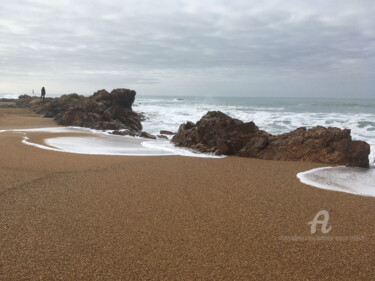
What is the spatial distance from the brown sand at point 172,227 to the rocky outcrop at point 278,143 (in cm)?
214

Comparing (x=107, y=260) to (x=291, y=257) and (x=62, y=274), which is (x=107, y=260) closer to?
(x=62, y=274)

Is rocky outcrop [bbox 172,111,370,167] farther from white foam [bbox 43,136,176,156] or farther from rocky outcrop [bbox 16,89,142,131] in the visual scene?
rocky outcrop [bbox 16,89,142,131]

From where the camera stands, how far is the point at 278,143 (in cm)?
770

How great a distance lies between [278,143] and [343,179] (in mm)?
2457

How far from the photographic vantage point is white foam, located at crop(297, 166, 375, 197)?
184 inches

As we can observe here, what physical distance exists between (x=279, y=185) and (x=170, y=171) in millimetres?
1974

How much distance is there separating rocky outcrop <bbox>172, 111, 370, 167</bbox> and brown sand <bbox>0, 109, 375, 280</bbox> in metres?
2.14

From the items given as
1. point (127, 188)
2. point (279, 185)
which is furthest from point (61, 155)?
point (279, 185)

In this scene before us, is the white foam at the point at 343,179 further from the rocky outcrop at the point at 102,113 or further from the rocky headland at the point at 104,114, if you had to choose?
the rocky outcrop at the point at 102,113

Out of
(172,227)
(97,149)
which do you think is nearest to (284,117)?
(97,149)

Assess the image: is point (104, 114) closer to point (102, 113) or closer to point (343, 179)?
point (102, 113)

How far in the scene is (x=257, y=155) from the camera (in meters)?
7.64

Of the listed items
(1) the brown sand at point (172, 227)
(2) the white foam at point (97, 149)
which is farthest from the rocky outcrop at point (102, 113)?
(1) the brown sand at point (172, 227)

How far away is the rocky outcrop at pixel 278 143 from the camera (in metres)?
6.77
